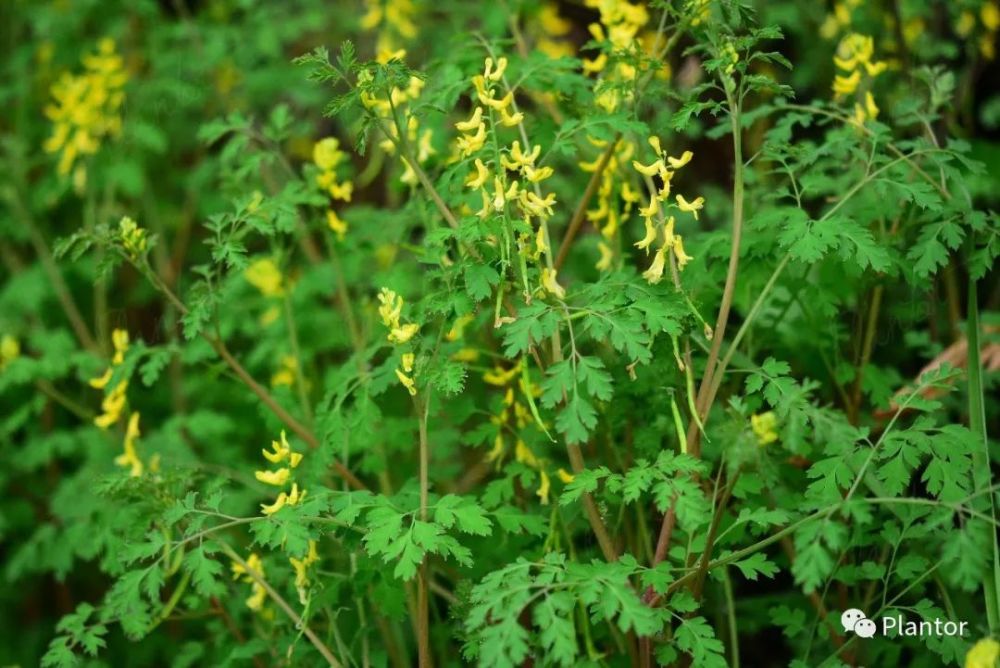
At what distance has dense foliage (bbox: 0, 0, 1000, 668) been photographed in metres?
1.78

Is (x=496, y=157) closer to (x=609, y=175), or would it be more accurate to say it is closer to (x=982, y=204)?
(x=609, y=175)

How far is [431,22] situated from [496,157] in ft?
9.20

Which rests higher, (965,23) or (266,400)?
(965,23)

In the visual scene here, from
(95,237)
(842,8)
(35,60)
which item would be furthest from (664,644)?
(35,60)

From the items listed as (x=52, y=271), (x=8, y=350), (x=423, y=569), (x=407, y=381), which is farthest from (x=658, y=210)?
(x=52, y=271)

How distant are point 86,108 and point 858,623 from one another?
9.90ft

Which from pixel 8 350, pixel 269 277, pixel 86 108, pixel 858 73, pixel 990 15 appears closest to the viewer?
pixel 858 73

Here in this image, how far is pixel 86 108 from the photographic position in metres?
3.45

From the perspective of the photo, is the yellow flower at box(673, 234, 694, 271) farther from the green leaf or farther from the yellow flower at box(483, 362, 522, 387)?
the yellow flower at box(483, 362, 522, 387)

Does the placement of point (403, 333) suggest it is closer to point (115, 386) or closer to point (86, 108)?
point (115, 386)

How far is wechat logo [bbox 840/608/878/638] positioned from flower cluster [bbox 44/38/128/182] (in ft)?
9.54

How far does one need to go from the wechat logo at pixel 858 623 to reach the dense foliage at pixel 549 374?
1.8 inches

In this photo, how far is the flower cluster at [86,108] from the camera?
3438 mm

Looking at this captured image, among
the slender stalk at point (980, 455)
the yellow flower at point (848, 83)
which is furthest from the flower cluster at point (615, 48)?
the slender stalk at point (980, 455)
